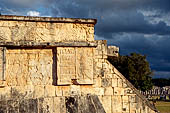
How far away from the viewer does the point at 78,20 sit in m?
7.06

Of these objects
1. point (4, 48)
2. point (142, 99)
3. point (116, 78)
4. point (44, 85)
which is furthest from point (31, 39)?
point (142, 99)

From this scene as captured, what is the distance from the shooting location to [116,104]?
7.31m

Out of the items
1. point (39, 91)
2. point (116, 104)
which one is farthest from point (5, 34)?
point (116, 104)

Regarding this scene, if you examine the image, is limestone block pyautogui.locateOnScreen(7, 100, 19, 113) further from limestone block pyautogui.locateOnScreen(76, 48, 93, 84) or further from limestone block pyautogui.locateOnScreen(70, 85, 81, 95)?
A: limestone block pyautogui.locateOnScreen(76, 48, 93, 84)

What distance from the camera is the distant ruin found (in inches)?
260

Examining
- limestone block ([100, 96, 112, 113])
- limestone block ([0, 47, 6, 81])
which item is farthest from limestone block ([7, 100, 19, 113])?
limestone block ([100, 96, 112, 113])

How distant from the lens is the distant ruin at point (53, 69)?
21.7 feet

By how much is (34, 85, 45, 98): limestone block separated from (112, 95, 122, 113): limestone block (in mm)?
2043

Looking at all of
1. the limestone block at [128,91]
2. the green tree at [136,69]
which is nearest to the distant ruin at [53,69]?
Result: the limestone block at [128,91]

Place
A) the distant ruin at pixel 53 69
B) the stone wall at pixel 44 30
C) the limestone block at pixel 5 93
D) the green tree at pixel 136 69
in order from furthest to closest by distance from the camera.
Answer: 1. the green tree at pixel 136 69
2. the stone wall at pixel 44 30
3. the distant ruin at pixel 53 69
4. the limestone block at pixel 5 93

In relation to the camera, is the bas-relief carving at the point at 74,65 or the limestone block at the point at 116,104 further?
the limestone block at the point at 116,104

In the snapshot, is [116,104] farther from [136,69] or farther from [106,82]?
[136,69]

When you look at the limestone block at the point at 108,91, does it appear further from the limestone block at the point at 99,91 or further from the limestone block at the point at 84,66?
the limestone block at the point at 84,66

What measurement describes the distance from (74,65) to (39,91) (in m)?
1.17
